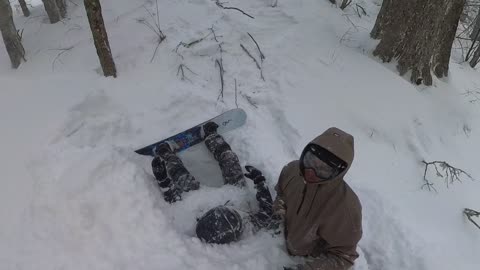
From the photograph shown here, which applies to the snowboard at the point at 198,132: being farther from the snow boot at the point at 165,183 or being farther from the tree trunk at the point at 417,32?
the tree trunk at the point at 417,32

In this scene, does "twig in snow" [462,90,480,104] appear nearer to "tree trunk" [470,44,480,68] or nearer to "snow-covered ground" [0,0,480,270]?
"snow-covered ground" [0,0,480,270]

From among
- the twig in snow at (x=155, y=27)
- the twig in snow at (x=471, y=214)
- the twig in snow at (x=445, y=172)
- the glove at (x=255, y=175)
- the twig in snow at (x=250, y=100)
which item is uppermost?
the twig in snow at (x=155, y=27)

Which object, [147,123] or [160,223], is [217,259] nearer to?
[160,223]

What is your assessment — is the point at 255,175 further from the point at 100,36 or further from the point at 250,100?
the point at 100,36

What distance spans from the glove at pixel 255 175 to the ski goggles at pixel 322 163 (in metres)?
1.01

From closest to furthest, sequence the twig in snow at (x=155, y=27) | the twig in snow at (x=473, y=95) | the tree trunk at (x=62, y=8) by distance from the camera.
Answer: the twig in snow at (x=155, y=27) < the twig in snow at (x=473, y=95) < the tree trunk at (x=62, y=8)

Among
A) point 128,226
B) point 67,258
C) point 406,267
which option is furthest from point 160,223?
point 406,267

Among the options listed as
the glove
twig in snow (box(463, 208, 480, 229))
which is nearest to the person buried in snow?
the glove

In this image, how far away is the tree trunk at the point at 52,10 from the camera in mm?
5315

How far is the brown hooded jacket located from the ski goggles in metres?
0.03

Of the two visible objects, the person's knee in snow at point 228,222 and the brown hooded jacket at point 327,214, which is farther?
the person's knee in snow at point 228,222

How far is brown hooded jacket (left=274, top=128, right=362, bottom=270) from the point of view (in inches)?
92.9

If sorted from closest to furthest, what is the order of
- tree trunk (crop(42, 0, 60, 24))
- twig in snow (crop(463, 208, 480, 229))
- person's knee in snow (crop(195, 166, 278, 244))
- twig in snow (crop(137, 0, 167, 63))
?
person's knee in snow (crop(195, 166, 278, 244)) < twig in snow (crop(463, 208, 480, 229)) < twig in snow (crop(137, 0, 167, 63)) < tree trunk (crop(42, 0, 60, 24))

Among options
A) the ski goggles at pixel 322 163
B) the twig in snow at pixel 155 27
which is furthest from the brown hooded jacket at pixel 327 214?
the twig in snow at pixel 155 27
